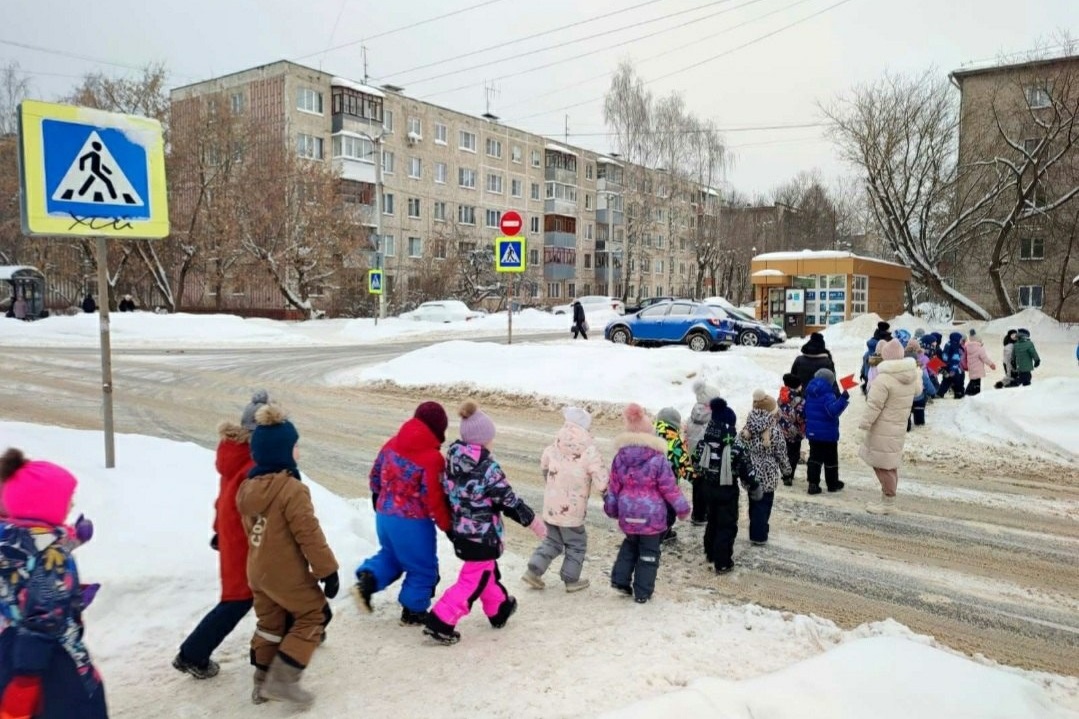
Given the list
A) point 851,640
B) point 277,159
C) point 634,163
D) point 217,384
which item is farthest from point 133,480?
point 634,163

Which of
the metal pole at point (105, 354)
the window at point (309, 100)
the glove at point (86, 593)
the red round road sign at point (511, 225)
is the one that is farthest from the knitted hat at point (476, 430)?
the window at point (309, 100)

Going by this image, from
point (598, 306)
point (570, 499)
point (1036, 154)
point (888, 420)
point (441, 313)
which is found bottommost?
point (570, 499)

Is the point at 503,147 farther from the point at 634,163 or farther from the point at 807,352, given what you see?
the point at 807,352

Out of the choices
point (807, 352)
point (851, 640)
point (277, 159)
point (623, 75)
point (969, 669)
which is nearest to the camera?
point (969, 669)

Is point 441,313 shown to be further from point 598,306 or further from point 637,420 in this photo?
point 637,420

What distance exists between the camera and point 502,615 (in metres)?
4.32

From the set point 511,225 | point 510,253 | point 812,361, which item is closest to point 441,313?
point 511,225

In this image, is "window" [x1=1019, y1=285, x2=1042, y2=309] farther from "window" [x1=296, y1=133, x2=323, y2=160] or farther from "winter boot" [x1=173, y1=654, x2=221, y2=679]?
"winter boot" [x1=173, y1=654, x2=221, y2=679]

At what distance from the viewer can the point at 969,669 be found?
3.69 meters

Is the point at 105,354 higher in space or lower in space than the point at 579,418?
higher

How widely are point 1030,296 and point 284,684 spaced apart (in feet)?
147

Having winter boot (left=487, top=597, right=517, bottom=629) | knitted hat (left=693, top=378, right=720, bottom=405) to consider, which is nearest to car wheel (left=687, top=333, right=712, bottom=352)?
knitted hat (left=693, top=378, right=720, bottom=405)

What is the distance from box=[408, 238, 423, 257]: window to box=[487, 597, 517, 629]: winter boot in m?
49.0

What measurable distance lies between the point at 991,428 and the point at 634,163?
42819 millimetres
